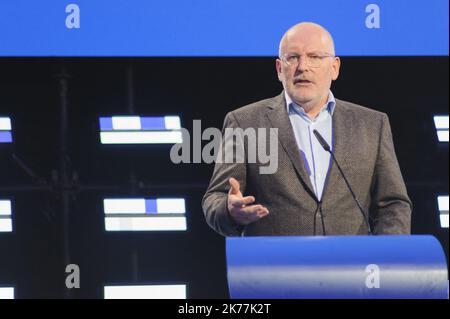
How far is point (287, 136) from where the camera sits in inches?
105

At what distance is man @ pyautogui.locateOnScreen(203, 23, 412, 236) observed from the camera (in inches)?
99.3

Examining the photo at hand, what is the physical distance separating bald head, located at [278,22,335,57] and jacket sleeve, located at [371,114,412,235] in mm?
318

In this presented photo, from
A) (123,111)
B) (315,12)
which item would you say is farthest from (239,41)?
(123,111)

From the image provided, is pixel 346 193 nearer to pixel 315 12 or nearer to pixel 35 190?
pixel 315 12

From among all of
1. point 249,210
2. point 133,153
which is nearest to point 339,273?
point 249,210

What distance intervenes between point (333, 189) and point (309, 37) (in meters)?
0.51

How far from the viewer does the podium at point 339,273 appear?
177 cm

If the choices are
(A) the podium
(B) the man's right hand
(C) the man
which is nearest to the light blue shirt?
(C) the man

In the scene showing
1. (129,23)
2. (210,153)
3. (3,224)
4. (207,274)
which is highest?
(129,23)

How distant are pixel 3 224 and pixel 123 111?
2.19 ft

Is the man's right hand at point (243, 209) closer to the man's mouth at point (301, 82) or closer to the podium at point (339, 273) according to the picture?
the podium at point (339, 273)

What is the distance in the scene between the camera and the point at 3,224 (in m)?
3.55

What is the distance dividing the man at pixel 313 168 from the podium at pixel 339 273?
53 centimetres
